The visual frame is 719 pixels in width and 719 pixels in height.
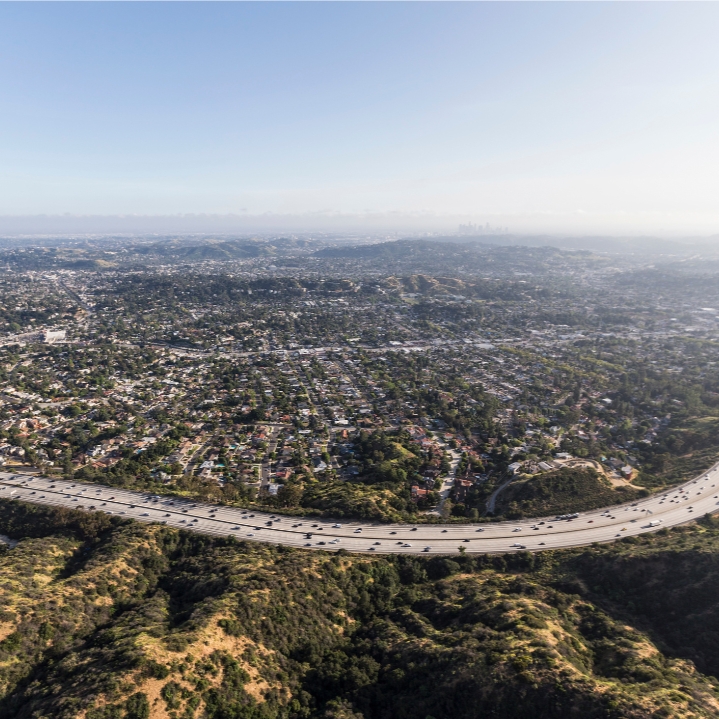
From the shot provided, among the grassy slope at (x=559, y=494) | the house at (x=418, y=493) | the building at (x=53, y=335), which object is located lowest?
the house at (x=418, y=493)

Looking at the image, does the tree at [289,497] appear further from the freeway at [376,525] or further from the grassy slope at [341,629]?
the grassy slope at [341,629]

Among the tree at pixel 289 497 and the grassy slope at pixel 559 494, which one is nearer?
the grassy slope at pixel 559 494

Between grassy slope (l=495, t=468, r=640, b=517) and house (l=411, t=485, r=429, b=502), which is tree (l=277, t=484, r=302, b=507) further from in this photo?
grassy slope (l=495, t=468, r=640, b=517)

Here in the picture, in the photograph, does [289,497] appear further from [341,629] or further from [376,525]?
[341,629]

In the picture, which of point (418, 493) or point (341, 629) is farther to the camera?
point (418, 493)

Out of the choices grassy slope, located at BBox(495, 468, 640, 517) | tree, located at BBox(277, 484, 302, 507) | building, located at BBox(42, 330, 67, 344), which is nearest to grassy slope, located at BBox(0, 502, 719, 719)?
grassy slope, located at BBox(495, 468, 640, 517)

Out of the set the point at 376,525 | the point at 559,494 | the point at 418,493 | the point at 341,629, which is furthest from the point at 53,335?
the point at 559,494

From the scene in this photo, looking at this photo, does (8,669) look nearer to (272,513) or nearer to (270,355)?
(272,513)

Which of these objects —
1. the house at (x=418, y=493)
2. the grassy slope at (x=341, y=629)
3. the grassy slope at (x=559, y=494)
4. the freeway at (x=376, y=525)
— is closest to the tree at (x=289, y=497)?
the freeway at (x=376, y=525)
